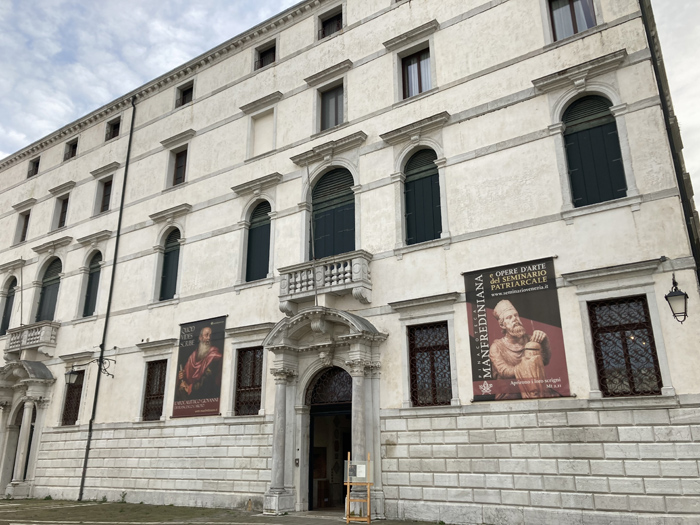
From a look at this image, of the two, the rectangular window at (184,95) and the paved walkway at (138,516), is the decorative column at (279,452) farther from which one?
the rectangular window at (184,95)

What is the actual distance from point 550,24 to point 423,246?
6559 mm

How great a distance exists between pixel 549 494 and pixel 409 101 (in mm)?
10787

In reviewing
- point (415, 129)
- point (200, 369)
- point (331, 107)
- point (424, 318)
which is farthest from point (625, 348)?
point (200, 369)

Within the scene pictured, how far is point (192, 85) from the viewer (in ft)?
75.9

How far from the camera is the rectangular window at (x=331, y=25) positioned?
771 inches

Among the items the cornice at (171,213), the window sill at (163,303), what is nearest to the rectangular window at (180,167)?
the cornice at (171,213)

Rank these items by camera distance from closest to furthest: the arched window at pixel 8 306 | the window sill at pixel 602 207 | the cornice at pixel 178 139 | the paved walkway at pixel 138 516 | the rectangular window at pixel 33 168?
1. the window sill at pixel 602 207
2. the paved walkway at pixel 138 516
3. the cornice at pixel 178 139
4. the arched window at pixel 8 306
5. the rectangular window at pixel 33 168

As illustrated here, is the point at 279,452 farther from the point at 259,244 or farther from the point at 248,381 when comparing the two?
the point at 259,244

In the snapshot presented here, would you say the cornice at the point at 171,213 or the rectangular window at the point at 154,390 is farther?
the cornice at the point at 171,213

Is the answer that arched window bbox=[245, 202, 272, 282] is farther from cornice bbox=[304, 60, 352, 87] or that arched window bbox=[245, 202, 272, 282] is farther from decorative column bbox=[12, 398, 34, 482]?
decorative column bbox=[12, 398, 34, 482]

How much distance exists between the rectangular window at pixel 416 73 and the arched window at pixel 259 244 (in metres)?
5.84

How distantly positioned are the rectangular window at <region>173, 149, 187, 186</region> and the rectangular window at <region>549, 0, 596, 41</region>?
14.1 meters

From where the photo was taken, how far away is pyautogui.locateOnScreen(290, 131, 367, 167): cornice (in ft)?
55.7

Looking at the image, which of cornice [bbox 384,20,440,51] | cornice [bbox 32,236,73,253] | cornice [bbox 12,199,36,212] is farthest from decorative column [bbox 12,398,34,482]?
cornice [bbox 384,20,440,51]
